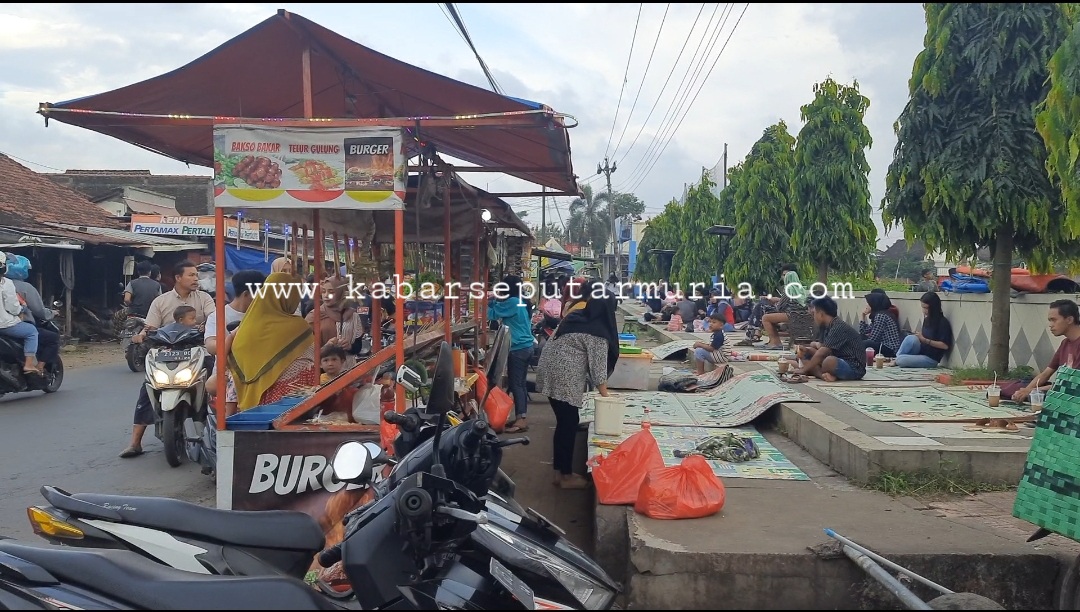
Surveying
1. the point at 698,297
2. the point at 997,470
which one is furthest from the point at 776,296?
the point at 997,470

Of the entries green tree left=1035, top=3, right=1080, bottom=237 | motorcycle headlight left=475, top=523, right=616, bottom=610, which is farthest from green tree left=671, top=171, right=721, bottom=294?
motorcycle headlight left=475, top=523, right=616, bottom=610

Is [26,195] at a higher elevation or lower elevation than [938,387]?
higher

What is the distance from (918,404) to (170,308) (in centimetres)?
678

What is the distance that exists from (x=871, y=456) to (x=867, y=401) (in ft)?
7.72

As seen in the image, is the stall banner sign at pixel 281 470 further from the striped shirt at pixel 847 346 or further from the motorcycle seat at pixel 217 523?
the striped shirt at pixel 847 346

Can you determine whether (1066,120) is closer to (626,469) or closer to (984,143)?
(984,143)

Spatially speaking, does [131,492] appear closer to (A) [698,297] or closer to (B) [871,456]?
(B) [871,456]

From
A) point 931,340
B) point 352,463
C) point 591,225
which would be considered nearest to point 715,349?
point 931,340

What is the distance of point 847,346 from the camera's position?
850cm

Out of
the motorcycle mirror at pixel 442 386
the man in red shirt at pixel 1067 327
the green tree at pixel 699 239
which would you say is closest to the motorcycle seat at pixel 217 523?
the motorcycle mirror at pixel 442 386

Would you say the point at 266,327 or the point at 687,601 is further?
the point at 266,327

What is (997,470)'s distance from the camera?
188 inches

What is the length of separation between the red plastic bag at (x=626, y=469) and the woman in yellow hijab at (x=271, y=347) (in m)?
2.63

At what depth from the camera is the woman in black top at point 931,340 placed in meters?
9.57
